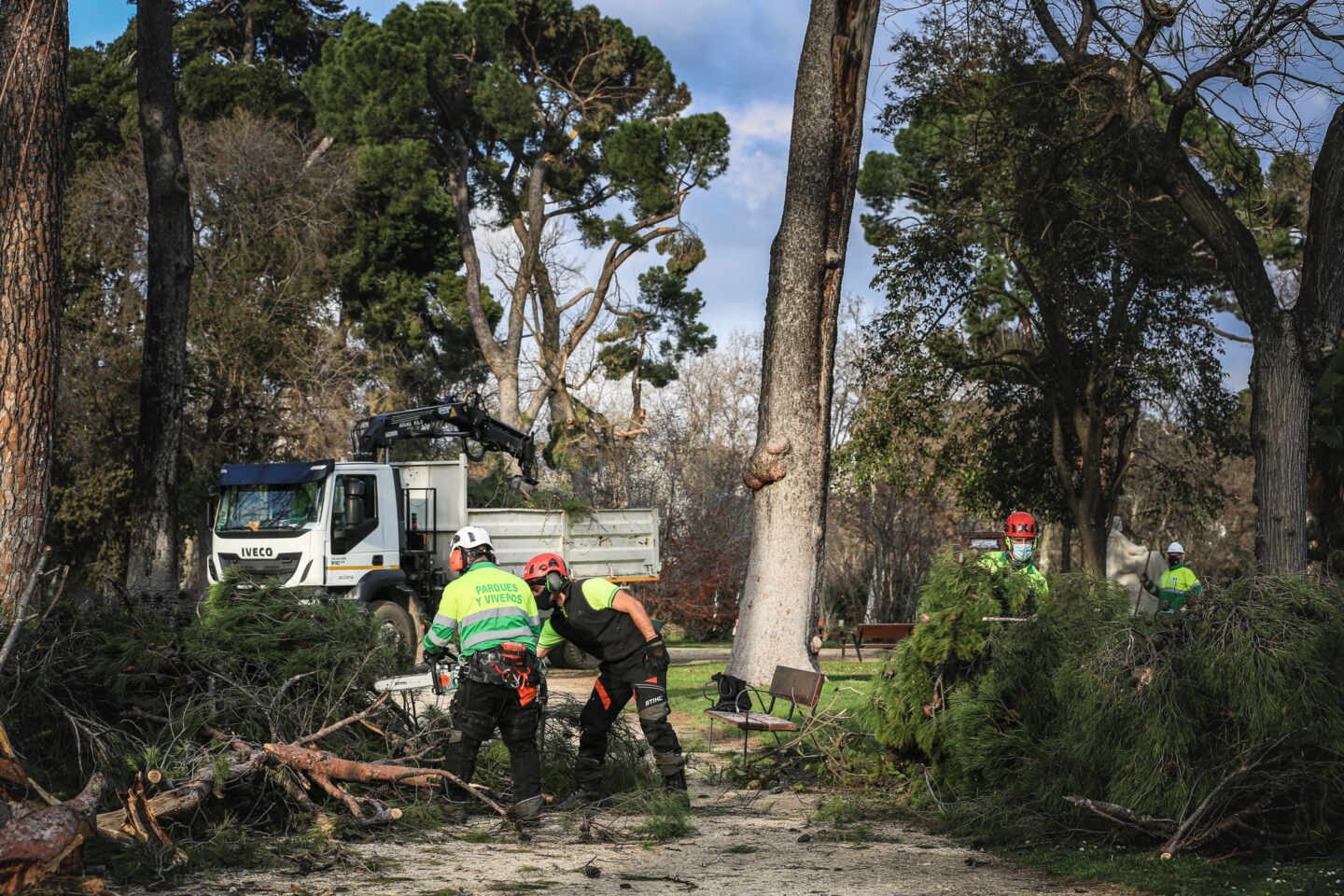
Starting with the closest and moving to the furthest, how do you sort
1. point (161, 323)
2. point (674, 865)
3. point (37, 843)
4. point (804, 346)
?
1. point (37, 843)
2. point (674, 865)
3. point (804, 346)
4. point (161, 323)

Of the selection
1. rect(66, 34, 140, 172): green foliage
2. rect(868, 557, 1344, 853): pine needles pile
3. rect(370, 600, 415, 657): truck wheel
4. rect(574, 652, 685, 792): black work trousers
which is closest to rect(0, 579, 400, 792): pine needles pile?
rect(574, 652, 685, 792): black work trousers

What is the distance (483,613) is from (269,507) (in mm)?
8235

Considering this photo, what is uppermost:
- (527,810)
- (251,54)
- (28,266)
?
(251,54)

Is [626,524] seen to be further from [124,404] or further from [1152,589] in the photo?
[124,404]

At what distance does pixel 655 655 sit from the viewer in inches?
328

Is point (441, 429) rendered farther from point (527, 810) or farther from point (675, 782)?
point (527, 810)

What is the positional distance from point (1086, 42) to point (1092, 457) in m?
7.24

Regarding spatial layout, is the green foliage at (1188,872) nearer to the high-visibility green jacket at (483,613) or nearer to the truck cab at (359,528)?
the high-visibility green jacket at (483,613)

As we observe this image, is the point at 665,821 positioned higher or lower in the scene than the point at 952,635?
lower

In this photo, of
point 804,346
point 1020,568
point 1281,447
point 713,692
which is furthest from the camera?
point 713,692

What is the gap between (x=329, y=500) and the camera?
1506 cm

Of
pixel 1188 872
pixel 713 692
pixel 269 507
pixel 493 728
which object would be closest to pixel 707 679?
pixel 713 692

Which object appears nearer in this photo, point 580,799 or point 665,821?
point 665,821

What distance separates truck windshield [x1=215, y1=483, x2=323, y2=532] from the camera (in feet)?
49.5
